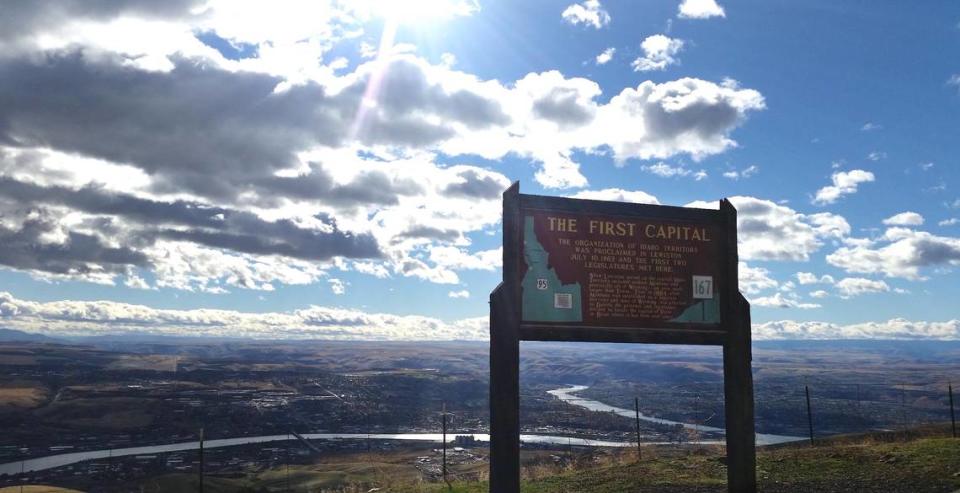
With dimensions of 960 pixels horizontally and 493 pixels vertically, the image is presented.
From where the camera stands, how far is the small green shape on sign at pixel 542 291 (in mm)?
12820

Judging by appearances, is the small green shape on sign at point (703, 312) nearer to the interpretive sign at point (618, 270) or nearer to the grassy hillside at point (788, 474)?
the interpretive sign at point (618, 270)

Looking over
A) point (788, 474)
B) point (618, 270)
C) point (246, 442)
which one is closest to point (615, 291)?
point (618, 270)

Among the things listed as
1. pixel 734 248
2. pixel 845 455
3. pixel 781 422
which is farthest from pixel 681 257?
pixel 781 422

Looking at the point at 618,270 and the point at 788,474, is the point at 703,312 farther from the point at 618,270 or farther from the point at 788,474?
the point at 788,474

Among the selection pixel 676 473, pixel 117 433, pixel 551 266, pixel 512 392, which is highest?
pixel 551 266

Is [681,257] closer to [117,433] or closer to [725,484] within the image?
[725,484]

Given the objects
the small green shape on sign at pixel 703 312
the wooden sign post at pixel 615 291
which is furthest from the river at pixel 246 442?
the small green shape on sign at pixel 703 312

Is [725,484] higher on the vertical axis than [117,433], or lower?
higher

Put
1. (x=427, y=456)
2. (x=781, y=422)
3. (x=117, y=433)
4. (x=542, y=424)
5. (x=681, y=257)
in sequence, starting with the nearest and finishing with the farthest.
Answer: (x=681, y=257), (x=427, y=456), (x=781, y=422), (x=542, y=424), (x=117, y=433)

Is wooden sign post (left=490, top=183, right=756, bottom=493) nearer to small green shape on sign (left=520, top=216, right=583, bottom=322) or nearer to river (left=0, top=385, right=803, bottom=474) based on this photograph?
small green shape on sign (left=520, top=216, right=583, bottom=322)

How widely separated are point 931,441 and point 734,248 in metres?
9.95

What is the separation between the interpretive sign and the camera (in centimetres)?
1298

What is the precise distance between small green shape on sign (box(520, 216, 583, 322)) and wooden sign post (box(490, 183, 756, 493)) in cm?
2

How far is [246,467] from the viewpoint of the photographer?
335ft
